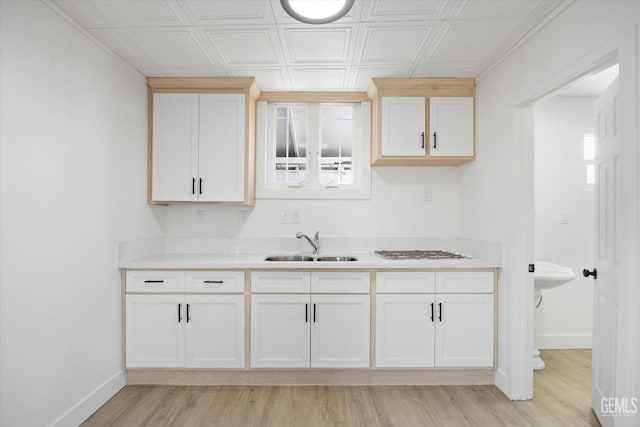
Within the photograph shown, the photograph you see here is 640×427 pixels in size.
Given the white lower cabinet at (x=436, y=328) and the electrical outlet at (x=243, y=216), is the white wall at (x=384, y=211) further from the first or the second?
the white lower cabinet at (x=436, y=328)

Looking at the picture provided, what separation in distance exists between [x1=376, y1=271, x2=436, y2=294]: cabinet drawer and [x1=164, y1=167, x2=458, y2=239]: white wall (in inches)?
27.2

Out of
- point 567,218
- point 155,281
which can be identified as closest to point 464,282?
point 567,218

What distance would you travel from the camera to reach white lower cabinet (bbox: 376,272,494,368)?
2.38 metres

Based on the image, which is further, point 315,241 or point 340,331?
point 315,241

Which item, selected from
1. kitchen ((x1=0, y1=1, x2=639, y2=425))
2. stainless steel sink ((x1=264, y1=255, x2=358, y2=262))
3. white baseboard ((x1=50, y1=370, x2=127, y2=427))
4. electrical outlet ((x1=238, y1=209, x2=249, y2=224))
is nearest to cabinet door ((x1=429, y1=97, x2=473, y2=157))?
kitchen ((x1=0, y1=1, x2=639, y2=425))

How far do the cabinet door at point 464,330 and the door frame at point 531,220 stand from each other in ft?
0.53

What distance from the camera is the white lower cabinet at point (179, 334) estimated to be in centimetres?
235

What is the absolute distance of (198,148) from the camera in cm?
268

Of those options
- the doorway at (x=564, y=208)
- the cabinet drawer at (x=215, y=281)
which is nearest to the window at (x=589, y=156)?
the doorway at (x=564, y=208)

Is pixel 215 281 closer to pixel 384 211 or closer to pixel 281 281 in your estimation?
pixel 281 281

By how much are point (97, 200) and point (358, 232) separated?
6.86ft

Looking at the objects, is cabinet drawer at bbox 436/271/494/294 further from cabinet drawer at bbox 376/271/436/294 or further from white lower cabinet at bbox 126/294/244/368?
white lower cabinet at bbox 126/294/244/368

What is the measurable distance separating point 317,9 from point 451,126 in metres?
1.56

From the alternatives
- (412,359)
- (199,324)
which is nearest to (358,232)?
(412,359)
